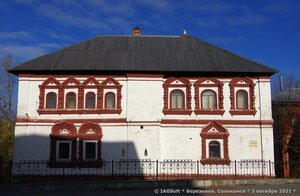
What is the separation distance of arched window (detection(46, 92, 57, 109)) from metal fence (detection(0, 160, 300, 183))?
3.59m

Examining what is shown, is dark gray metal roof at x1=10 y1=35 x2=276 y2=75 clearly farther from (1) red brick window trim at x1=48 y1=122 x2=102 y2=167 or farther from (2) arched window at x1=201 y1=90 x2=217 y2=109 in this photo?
(1) red brick window trim at x1=48 y1=122 x2=102 y2=167

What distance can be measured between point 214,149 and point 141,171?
4801mm

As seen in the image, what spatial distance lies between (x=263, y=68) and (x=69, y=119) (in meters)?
12.9

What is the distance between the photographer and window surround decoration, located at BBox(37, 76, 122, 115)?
22.7m

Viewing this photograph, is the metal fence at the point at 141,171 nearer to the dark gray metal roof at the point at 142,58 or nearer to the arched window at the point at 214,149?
the arched window at the point at 214,149

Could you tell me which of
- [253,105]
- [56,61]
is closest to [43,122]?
[56,61]

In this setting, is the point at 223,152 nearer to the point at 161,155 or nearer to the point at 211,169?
the point at 211,169

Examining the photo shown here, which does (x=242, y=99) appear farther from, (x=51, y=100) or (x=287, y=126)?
(x=51, y=100)

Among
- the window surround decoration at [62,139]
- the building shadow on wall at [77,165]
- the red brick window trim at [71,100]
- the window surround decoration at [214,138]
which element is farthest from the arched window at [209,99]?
the window surround decoration at [62,139]

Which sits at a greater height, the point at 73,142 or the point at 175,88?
the point at 175,88

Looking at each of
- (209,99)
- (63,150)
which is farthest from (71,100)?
(209,99)

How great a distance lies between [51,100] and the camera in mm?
23125

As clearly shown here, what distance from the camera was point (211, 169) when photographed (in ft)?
73.2

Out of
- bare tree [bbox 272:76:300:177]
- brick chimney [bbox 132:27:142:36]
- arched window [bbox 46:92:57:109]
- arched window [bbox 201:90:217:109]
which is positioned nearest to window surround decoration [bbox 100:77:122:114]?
arched window [bbox 46:92:57:109]
